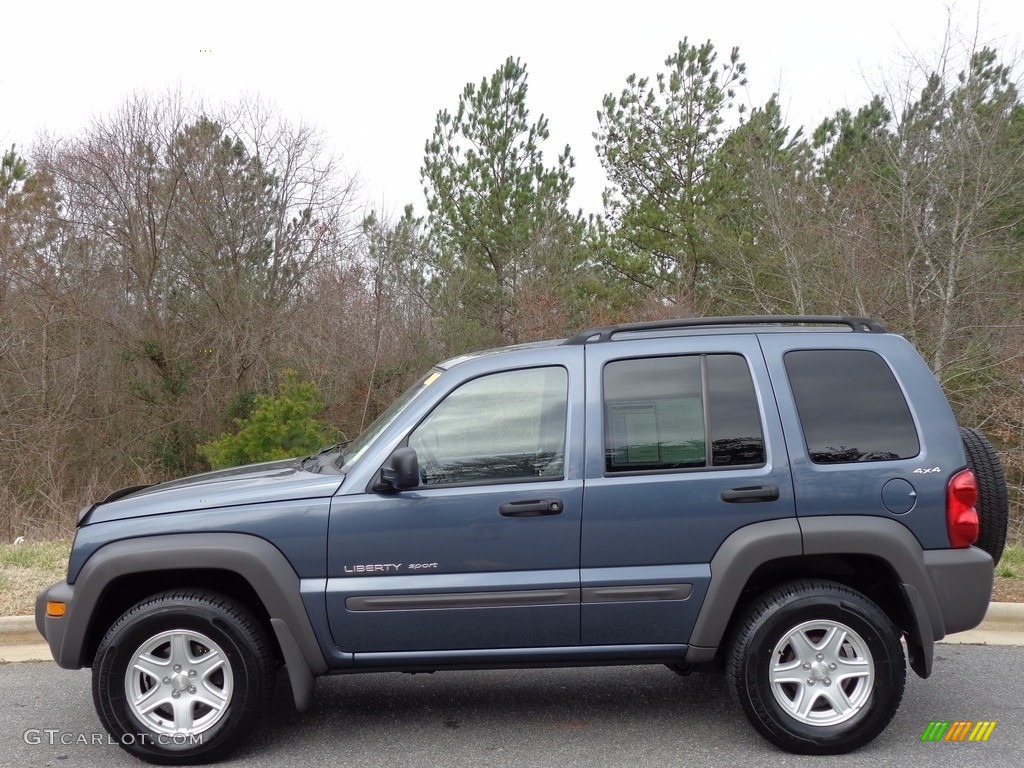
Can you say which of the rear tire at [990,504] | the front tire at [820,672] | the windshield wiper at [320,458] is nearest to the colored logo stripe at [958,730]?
the front tire at [820,672]

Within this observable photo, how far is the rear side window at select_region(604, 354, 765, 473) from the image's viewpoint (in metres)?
4.24

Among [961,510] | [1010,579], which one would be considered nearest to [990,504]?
[961,510]

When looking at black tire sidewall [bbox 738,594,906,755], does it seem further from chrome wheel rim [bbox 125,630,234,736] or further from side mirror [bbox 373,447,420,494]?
chrome wheel rim [bbox 125,630,234,736]

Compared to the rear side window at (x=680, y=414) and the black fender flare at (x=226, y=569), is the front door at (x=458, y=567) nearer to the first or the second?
the black fender flare at (x=226, y=569)

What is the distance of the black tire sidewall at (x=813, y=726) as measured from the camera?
13.5 ft

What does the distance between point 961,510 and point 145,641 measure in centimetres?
363

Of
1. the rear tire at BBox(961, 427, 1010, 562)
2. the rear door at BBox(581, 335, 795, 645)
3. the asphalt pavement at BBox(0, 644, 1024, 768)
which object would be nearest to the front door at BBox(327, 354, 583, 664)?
Answer: the rear door at BBox(581, 335, 795, 645)

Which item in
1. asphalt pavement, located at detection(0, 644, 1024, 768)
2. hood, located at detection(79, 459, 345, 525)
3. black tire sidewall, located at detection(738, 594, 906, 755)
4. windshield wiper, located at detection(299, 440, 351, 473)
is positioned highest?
windshield wiper, located at detection(299, 440, 351, 473)

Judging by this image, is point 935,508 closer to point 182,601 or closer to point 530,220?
point 182,601

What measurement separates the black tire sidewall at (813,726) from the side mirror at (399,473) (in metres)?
1.65

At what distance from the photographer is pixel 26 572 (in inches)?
278

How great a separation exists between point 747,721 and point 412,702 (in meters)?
1.71

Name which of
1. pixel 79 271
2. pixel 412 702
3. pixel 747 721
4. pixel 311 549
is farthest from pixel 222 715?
pixel 79 271

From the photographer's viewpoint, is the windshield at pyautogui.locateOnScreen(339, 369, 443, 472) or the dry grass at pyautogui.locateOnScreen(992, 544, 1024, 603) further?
the dry grass at pyautogui.locateOnScreen(992, 544, 1024, 603)
